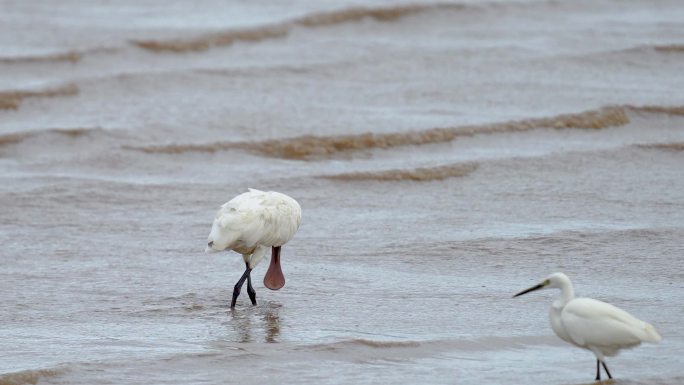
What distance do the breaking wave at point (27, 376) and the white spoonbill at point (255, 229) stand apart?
1711 millimetres

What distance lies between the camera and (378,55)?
20.0 m

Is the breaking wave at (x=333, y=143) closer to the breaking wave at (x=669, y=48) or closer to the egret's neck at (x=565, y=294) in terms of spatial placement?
the breaking wave at (x=669, y=48)

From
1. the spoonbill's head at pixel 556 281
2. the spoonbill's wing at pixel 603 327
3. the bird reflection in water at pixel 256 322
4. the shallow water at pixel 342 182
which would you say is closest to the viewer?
the spoonbill's wing at pixel 603 327

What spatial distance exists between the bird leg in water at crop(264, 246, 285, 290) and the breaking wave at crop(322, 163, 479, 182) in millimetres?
4142

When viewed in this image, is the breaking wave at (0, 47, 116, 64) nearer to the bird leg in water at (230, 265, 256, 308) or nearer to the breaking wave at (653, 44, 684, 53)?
the breaking wave at (653, 44, 684, 53)

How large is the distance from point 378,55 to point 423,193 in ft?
23.0

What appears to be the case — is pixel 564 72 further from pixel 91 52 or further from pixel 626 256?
pixel 626 256

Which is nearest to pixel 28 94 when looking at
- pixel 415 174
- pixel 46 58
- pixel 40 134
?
pixel 46 58

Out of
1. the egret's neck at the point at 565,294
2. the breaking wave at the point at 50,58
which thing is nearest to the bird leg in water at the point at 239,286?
the egret's neck at the point at 565,294

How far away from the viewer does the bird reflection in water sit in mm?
Result: 8667

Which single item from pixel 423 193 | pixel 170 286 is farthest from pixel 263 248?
pixel 423 193

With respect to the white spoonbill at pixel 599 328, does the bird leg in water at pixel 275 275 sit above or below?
below

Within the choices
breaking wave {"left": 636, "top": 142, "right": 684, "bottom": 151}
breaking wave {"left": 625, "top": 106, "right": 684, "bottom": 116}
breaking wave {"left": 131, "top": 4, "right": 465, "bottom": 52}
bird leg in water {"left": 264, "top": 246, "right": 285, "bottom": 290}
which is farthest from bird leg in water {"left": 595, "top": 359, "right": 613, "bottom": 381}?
breaking wave {"left": 131, "top": 4, "right": 465, "bottom": 52}

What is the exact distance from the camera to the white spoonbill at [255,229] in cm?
922
